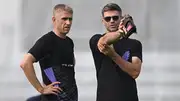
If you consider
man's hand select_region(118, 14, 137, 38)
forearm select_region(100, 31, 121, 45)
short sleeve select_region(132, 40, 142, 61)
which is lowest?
short sleeve select_region(132, 40, 142, 61)

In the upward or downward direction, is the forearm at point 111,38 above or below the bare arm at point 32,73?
above

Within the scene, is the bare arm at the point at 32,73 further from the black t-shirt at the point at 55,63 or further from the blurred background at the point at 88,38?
the blurred background at the point at 88,38

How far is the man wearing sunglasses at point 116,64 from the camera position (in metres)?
1.78

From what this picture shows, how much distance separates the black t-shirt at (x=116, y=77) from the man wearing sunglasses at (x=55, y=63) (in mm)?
177

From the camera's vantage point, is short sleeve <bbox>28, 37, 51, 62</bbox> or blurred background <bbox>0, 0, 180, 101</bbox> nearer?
short sleeve <bbox>28, 37, 51, 62</bbox>

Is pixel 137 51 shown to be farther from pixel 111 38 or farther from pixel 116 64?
pixel 111 38

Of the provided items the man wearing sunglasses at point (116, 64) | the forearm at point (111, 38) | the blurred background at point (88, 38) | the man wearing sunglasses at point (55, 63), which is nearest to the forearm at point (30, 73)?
the man wearing sunglasses at point (55, 63)

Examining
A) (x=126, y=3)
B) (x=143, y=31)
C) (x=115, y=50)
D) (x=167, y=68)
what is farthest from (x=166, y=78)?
(x=115, y=50)

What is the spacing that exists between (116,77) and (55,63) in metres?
0.34

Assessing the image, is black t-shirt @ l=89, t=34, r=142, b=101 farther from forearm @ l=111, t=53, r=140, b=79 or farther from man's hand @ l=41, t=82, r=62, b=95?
man's hand @ l=41, t=82, r=62, b=95

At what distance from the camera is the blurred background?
275cm

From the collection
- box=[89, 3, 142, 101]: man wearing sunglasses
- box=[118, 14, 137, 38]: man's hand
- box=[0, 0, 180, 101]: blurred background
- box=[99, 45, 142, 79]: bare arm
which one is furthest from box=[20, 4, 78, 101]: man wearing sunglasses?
box=[0, 0, 180, 101]: blurred background

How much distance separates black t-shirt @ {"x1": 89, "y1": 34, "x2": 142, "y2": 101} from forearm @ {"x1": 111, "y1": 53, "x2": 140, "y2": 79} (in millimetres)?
36

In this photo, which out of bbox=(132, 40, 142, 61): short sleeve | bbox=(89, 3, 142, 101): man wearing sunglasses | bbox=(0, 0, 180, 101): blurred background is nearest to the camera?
bbox=(89, 3, 142, 101): man wearing sunglasses
